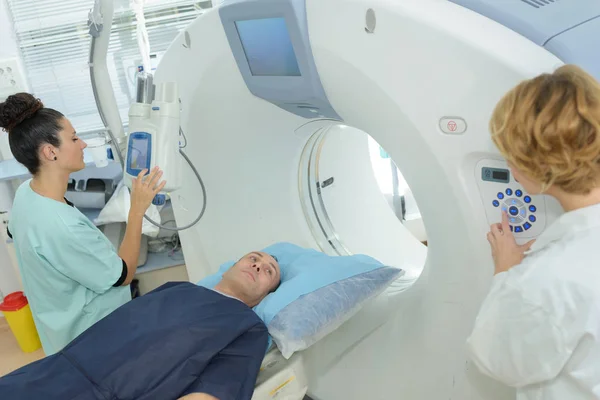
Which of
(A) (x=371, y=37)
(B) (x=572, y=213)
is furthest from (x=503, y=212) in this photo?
(A) (x=371, y=37)

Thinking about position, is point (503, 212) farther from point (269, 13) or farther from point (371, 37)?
point (269, 13)

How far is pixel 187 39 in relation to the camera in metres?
1.62

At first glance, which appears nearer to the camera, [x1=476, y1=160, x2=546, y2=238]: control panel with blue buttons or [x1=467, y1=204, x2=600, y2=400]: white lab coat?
[x1=467, y1=204, x2=600, y2=400]: white lab coat

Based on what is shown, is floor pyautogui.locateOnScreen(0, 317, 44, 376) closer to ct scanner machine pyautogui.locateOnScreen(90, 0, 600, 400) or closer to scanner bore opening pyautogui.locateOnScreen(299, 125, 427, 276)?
ct scanner machine pyautogui.locateOnScreen(90, 0, 600, 400)

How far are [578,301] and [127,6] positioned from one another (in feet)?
8.28

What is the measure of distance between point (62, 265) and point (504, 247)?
3.80 ft

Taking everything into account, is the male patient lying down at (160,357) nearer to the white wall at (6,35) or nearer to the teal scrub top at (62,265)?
the teal scrub top at (62,265)

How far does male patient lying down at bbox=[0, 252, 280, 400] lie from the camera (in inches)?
48.7

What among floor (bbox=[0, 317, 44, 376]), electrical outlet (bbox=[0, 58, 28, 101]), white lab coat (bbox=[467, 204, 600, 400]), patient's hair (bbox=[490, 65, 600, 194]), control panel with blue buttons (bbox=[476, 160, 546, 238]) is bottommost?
floor (bbox=[0, 317, 44, 376])

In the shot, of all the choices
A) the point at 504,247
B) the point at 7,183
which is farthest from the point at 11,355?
the point at 504,247

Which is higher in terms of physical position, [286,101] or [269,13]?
[269,13]

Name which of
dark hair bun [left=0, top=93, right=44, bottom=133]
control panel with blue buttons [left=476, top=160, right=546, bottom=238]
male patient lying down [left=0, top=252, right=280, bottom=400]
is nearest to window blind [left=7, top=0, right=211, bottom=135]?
dark hair bun [left=0, top=93, right=44, bottom=133]

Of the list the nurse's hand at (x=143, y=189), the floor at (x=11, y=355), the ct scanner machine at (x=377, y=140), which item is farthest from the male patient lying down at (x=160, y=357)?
the floor at (x=11, y=355)

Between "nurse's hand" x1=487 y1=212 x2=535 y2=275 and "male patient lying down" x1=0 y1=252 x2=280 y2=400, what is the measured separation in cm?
63
